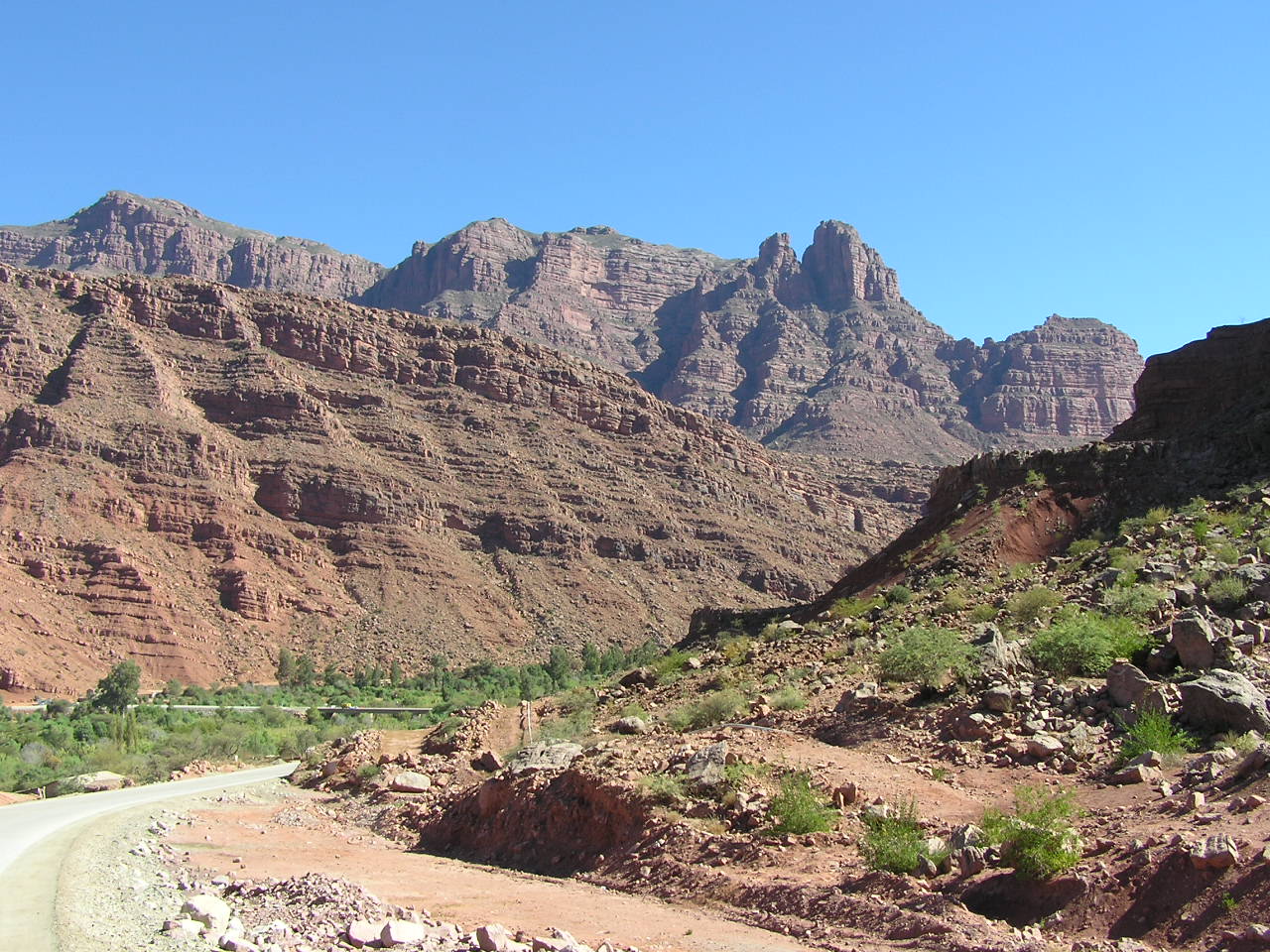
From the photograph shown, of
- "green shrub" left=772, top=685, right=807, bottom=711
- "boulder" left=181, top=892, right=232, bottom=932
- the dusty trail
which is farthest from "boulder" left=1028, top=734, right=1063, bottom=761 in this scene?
"boulder" left=181, top=892, right=232, bottom=932

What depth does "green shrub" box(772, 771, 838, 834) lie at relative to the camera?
39.7 ft

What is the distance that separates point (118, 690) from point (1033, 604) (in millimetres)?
52139

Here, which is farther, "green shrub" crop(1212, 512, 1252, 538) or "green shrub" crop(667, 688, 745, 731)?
"green shrub" crop(1212, 512, 1252, 538)

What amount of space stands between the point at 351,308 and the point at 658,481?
34.8 metres

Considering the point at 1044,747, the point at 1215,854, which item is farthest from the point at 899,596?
the point at 1215,854

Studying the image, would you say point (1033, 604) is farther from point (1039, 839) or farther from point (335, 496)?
point (335, 496)

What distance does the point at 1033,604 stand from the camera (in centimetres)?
1888

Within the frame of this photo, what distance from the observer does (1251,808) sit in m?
9.56

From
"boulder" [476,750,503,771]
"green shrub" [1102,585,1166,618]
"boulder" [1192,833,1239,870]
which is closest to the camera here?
"boulder" [1192,833,1239,870]

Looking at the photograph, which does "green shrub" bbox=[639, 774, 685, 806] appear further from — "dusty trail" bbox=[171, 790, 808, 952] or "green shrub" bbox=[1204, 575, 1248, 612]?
"green shrub" bbox=[1204, 575, 1248, 612]

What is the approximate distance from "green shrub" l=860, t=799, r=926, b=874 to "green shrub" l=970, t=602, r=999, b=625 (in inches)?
325

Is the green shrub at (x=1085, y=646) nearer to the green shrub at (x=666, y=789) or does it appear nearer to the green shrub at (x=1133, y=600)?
the green shrub at (x=1133, y=600)

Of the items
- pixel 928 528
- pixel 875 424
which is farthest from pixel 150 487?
pixel 875 424

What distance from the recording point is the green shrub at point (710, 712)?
18.5 m
